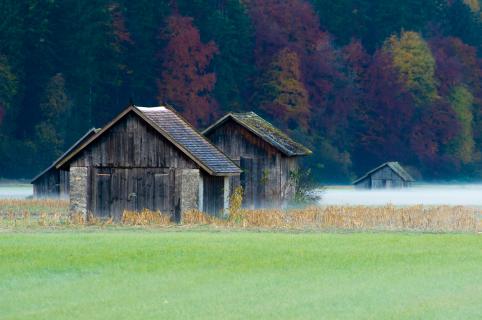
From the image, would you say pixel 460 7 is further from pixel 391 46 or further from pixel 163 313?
pixel 163 313

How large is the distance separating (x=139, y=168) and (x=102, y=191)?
170 centimetres

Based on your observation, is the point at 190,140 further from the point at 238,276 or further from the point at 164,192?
the point at 238,276

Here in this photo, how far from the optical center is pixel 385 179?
10981cm

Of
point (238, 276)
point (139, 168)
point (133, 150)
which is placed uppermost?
point (133, 150)

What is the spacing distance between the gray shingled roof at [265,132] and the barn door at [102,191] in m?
10.6

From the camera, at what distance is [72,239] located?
47.0 metres

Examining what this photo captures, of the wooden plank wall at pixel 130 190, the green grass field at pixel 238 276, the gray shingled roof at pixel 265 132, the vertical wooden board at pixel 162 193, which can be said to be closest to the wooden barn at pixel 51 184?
the gray shingled roof at pixel 265 132

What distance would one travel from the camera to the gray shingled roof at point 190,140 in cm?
6095

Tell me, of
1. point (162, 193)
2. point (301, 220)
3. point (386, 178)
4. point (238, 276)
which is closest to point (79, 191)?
point (162, 193)

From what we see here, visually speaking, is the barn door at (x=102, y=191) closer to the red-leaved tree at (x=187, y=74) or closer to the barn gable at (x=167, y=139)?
the barn gable at (x=167, y=139)

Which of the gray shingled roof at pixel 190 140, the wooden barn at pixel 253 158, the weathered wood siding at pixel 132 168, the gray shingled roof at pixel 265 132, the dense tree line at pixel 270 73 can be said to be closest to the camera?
the weathered wood siding at pixel 132 168

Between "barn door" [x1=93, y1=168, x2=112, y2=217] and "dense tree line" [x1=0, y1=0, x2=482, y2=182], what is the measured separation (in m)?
46.3

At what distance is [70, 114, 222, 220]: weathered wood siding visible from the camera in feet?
200

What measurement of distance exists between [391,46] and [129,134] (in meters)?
82.8
